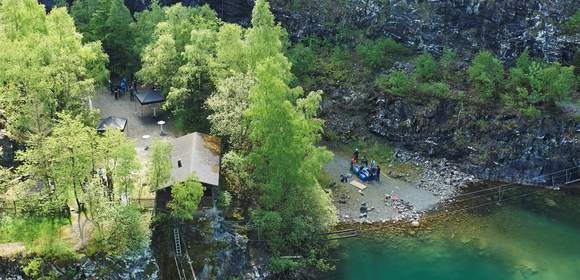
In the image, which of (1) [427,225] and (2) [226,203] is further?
(1) [427,225]

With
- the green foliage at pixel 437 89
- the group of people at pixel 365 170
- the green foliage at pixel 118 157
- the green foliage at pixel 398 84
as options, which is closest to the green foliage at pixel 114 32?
the group of people at pixel 365 170

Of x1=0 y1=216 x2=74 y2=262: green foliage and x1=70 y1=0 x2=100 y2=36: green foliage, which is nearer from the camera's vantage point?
x1=0 y1=216 x2=74 y2=262: green foliage

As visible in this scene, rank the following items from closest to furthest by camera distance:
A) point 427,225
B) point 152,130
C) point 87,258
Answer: point 87,258 < point 427,225 < point 152,130

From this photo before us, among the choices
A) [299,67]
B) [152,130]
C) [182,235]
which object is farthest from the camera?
[299,67]

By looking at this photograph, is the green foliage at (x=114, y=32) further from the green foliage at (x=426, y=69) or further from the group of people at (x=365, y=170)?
the green foliage at (x=426, y=69)

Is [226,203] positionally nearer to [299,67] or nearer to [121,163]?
[121,163]

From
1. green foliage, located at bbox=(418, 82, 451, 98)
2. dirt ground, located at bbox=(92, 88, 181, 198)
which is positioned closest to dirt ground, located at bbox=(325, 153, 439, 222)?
green foliage, located at bbox=(418, 82, 451, 98)

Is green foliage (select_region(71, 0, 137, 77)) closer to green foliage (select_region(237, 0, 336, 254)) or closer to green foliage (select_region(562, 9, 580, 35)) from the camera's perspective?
green foliage (select_region(237, 0, 336, 254))

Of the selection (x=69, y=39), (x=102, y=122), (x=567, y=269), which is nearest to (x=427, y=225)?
(x=567, y=269)
